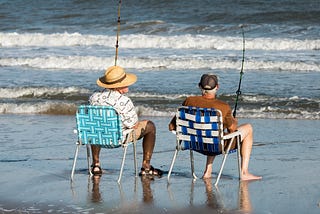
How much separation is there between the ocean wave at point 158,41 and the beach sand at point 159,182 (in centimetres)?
1032

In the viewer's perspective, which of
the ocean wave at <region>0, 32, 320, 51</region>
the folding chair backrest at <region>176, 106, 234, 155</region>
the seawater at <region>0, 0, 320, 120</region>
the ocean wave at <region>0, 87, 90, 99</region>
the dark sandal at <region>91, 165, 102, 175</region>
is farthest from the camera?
the ocean wave at <region>0, 32, 320, 51</region>

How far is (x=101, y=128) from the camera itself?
7.46 m

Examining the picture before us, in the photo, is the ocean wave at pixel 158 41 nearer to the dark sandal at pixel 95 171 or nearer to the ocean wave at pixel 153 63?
the ocean wave at pixel 153 63

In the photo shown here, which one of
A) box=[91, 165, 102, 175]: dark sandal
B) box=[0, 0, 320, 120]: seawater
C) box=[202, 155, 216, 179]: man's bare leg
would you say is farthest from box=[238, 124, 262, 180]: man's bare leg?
box=[0, 0, 320, 120]: seawater

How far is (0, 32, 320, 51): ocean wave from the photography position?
67.0 ft

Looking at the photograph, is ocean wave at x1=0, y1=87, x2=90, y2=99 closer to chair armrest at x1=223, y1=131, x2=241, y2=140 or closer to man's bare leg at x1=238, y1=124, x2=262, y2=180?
man's bare leg at x1=238, y1=124, x2=262, y2=180

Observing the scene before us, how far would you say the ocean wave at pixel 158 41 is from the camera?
804 inches

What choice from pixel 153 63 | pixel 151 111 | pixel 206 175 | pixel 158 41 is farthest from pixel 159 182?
pixel 158 41

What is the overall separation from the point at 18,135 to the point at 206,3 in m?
19.6

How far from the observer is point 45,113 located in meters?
12.5

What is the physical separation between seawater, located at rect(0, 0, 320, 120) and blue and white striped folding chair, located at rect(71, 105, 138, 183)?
2.29 meters

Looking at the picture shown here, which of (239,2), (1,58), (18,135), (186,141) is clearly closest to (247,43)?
(1,58)

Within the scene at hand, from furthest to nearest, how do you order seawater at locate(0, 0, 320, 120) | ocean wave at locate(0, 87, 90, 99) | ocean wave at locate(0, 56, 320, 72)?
ocean wave at locate(0, 56, 320, 72) < ocean wave at locate(0, 87, 90, 99) < seawater at locate(0, 0, 320, 120)

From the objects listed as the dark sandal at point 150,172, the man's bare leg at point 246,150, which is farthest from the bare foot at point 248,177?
the dark sandal at point 150,172
